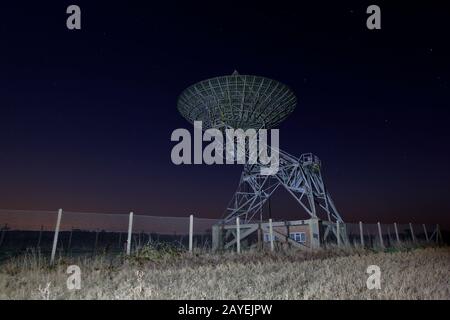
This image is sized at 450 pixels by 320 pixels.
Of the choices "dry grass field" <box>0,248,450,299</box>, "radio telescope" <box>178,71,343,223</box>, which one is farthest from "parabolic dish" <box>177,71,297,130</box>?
"dry grass field" <box>0,248,450,299</box>

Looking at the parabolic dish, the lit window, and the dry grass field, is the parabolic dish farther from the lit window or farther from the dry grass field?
the dry grass field

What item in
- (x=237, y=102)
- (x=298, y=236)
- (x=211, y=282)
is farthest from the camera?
(x=237, y=102)

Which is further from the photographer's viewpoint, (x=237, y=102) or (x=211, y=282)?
(x=237, y=102)

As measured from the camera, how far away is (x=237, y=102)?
879 inches

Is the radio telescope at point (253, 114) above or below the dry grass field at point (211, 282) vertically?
above

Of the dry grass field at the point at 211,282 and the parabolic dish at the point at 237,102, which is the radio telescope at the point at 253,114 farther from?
the dry grass field at the point at 211,282

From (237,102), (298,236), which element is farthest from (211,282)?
(237,102)

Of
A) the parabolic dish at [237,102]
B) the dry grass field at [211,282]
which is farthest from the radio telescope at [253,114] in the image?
the dry grass field at [211,282]

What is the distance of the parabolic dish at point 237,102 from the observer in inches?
835

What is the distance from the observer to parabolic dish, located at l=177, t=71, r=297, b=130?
21219mm

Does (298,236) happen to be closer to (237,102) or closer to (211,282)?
(237,102)

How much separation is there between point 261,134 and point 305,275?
17.2 metres
